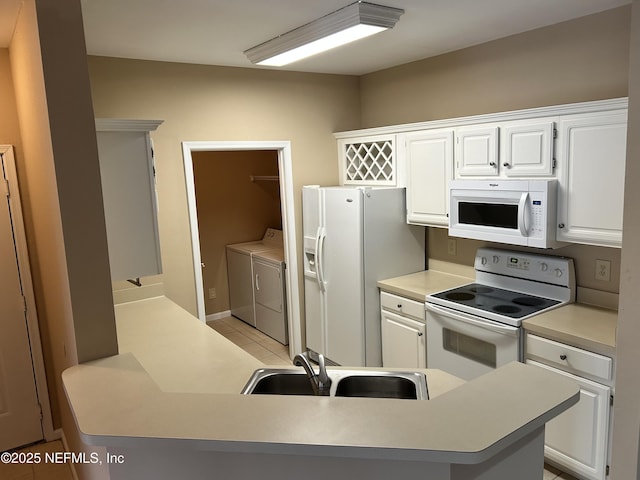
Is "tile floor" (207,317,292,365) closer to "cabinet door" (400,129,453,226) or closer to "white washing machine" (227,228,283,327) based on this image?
"white washing machine" (227,228,283,327)

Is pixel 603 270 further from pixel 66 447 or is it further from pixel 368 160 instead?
pixel 66 447

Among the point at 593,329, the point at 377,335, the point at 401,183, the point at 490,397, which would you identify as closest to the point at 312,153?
the point at 401,183

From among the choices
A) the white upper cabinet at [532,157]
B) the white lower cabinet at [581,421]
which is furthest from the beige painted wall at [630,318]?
the white upper cabinet at [532,157]

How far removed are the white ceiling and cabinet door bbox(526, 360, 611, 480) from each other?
195cm

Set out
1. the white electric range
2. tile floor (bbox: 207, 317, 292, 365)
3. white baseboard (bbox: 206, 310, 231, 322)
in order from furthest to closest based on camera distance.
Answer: white baseboard (bbox: 206, 310, 231, 322) < tile floor (bbox: 207, 317, 292, 365) < the white electric range

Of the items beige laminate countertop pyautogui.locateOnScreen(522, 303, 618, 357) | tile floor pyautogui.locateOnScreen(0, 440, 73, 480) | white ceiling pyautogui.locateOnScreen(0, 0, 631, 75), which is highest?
white ceiling pyautogui.locateOnScreen(0, 0, 631, 75)

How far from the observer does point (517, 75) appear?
10.5ft

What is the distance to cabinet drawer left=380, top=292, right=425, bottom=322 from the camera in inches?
133

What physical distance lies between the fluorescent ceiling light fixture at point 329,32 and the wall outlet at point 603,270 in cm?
181

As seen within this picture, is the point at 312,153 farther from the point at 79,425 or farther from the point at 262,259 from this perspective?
the point at 79,425

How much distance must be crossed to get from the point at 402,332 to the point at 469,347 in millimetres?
598

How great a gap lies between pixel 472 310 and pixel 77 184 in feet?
7.43

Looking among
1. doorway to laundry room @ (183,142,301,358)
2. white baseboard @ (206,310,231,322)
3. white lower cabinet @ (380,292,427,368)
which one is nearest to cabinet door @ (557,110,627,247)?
white lower cabinet @ (380,292,427,368)

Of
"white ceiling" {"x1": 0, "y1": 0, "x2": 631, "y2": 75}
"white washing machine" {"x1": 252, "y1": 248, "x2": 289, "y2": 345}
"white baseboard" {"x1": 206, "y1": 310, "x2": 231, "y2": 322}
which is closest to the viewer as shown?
"white ceiling" {"x1": 0, "y1": 0, "x2": 631, "y2": 75}
